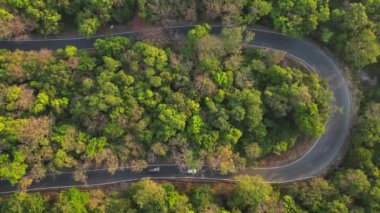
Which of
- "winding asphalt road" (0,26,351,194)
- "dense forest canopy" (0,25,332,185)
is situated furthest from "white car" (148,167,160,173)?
"dense forest canopy" (0,25,332,185)

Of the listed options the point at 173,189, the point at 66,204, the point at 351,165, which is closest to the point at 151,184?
the point at 173,189

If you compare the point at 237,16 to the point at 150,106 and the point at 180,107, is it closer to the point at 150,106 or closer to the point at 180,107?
the point at 180,107

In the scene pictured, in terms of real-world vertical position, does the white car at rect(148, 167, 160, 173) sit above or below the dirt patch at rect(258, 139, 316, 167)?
below

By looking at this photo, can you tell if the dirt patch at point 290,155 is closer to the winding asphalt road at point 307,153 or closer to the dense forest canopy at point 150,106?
the winding asphalt road at point 307,153

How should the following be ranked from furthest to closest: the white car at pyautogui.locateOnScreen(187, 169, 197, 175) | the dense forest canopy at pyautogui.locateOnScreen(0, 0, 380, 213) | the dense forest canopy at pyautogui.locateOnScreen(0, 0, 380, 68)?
1. the dense forest canopy at pyautogui.locateOnScreen(0, 0, 380, 68)
2. the white car at pyautogui.locateOnScreen(187, 169, 197, 175)
3. the dense forest canopy at pyautogui.locateOnScreen(0, 0, 380, 213)

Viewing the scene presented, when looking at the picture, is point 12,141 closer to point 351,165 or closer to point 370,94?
point 351,165

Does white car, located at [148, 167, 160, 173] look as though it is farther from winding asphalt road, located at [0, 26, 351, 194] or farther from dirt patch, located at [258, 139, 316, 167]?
dirt patch, located at [258, 139, 316, 167]

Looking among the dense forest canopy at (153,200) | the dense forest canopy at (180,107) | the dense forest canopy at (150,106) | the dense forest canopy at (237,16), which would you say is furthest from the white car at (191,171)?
the dense forest canopy at (237,16)
